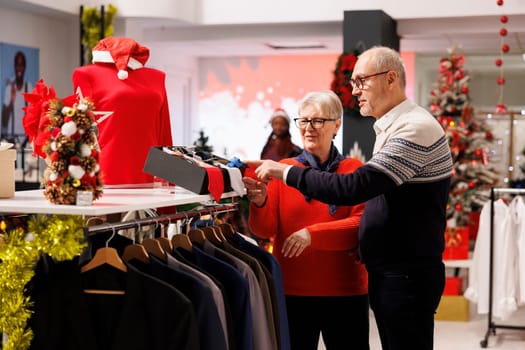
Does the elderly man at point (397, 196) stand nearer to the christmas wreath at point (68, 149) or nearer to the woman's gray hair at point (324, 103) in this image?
the woman's gray hair at point (324, 103)

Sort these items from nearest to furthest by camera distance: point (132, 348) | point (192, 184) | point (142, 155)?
point (132, 348)
point (192, 184)
point (142, 155)

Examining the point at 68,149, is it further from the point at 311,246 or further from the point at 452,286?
the point at 452,286

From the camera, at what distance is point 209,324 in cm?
224

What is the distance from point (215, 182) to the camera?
2.52 meters

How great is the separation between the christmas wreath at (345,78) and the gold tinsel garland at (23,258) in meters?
5.64

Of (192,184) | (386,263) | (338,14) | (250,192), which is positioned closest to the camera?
(192,184)

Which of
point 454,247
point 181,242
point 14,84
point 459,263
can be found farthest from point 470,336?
point 14,84

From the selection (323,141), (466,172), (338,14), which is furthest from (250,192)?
(466,172)

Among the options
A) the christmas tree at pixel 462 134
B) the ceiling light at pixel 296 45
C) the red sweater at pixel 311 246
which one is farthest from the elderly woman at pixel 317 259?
the ceiling light at pixel 296 45

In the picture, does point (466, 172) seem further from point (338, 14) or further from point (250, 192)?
point (250, 192)

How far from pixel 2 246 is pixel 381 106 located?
4.42 ft

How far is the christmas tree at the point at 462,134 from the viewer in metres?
8.82

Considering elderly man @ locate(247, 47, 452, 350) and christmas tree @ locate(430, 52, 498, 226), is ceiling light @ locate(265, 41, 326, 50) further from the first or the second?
elderly man @ locate(247, 47, 452, 350)

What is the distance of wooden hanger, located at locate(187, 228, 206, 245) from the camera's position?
2.64 meters
